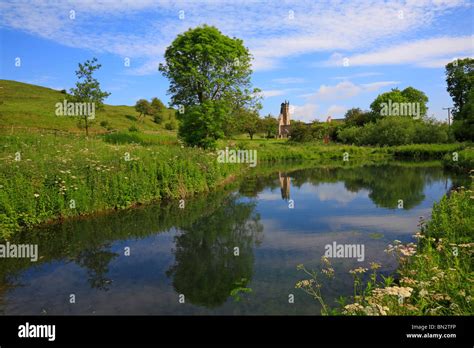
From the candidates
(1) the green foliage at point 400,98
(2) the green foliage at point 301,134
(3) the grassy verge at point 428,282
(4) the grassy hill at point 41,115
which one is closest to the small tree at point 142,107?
(4) the grassy hill at point 41,115

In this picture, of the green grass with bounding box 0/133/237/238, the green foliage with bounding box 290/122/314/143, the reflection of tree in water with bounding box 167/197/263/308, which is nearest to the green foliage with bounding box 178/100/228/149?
the green grass with bounding box 0/133/237/238

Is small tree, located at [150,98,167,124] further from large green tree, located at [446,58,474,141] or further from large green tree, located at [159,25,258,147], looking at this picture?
large green tree, located at [446,58,474,141]

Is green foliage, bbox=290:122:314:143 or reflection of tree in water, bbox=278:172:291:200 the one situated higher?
green foliage, bbox=290:122:314:143

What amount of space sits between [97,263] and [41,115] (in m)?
61.3

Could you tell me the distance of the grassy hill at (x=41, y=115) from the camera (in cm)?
5684

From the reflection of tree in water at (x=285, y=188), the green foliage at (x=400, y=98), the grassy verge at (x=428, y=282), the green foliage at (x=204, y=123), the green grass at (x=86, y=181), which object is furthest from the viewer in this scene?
the green foliage at (x=400, y=98)

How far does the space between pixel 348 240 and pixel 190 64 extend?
2659 cm

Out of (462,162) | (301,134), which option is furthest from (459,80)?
(462,162)

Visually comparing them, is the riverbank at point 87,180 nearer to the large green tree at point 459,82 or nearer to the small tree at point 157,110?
the large green tree at point 459,82

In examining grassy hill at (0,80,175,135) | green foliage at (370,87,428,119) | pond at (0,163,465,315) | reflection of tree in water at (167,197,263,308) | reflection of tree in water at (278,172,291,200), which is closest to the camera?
pond at (0,163,465,315)

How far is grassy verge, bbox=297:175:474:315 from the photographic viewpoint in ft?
17.8

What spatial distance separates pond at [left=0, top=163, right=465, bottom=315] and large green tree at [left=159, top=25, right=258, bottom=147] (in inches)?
544
